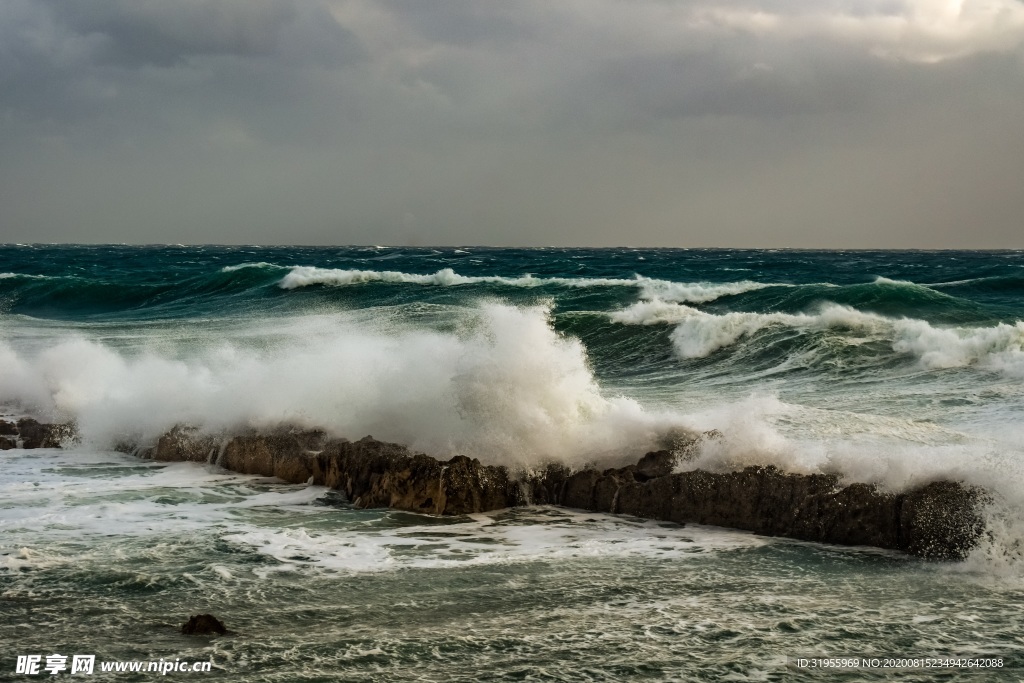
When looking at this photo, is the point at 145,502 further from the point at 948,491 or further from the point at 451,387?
the point at 948,491

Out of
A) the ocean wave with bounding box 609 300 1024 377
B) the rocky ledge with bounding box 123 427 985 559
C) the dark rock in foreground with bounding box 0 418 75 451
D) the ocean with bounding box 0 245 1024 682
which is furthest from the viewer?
the ocean wave with bounding box 609 300 1024 377

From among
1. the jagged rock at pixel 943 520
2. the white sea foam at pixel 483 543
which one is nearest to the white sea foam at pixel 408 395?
the white sea foam at pixel 483 543

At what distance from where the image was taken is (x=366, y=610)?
6078 millimetres

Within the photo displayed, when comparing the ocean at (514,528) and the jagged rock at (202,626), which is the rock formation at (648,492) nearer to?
the ocean at (514,528)

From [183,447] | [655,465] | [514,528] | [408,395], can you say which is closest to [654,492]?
[655,465]

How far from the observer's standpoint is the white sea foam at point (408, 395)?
9727 millimetres

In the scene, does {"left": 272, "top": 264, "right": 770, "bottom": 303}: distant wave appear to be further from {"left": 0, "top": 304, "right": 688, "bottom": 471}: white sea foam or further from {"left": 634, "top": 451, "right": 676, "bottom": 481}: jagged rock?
{"left": 634, "top": 451, "right": 676, "bottom": 481}: jagged rock

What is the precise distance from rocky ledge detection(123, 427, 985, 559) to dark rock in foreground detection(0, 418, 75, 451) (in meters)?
2.62

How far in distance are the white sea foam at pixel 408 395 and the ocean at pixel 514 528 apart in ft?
0.10

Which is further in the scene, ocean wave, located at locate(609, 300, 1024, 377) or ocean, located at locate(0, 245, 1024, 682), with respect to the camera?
ocean wave, located at locate(609, 300, 1024, 377)

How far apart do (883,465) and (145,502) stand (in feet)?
19.6

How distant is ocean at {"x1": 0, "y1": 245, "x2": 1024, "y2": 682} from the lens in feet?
18.1

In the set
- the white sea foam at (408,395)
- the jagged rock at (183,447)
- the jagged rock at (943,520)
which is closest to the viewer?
the jagged rock at (943,520)

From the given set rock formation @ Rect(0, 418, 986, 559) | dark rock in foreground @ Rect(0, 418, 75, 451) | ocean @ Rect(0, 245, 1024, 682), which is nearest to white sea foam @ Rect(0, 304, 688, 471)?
ocean @ Rect(0, 245, 1024, 682)
